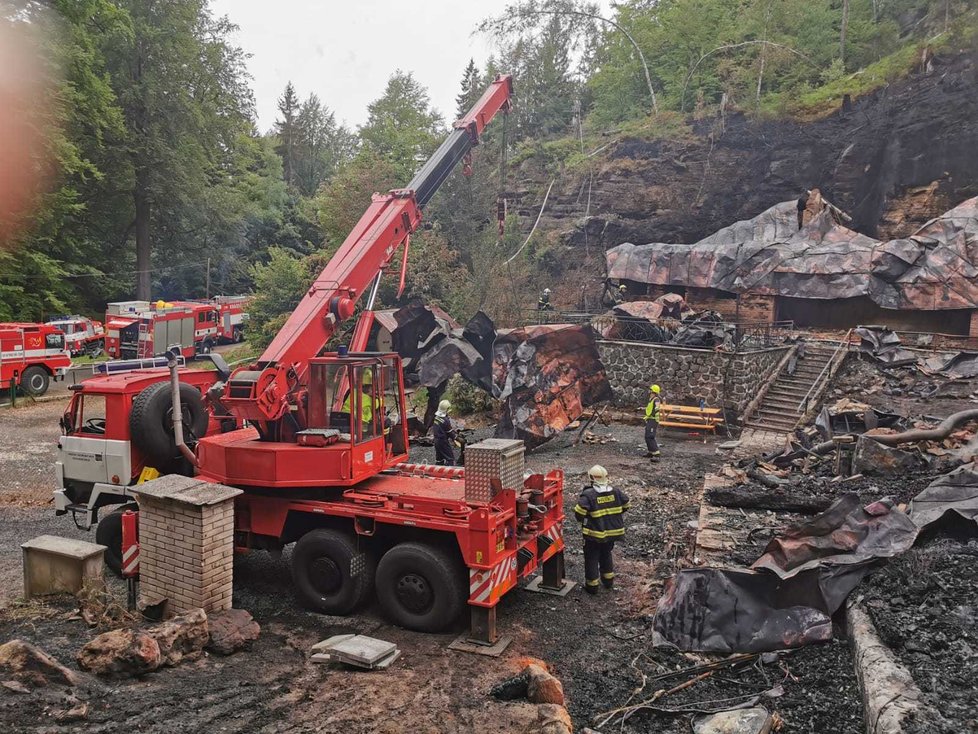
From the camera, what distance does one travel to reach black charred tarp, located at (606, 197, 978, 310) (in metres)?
22.1

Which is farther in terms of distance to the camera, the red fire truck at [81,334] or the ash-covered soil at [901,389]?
the red fire truck at [81,334]

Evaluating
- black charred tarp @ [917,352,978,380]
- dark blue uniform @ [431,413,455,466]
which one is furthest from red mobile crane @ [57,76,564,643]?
black charred tarp @ [917,352,978,380]

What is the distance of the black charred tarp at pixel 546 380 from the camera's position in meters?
15.6

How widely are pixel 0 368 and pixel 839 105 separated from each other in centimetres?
3172

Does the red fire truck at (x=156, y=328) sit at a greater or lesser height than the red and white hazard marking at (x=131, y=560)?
greater

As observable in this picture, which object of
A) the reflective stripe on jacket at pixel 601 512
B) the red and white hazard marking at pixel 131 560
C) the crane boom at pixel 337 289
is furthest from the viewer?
the crane boom at pixel 337 289

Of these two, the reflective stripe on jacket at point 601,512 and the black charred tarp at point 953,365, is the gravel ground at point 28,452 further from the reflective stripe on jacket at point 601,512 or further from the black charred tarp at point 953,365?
the black charred tarp at point 953,365

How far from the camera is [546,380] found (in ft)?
Answer: 51.6

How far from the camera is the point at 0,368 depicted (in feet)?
66.4

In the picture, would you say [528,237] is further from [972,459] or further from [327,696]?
[327,696]

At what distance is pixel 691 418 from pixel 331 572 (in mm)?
12073

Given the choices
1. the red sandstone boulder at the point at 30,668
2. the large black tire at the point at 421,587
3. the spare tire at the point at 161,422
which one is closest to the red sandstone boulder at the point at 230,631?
the red sandstone boulder at the point at 30,668

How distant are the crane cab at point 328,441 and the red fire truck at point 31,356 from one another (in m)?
15.6

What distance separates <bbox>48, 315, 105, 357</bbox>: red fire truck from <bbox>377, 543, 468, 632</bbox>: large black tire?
2374 cm
